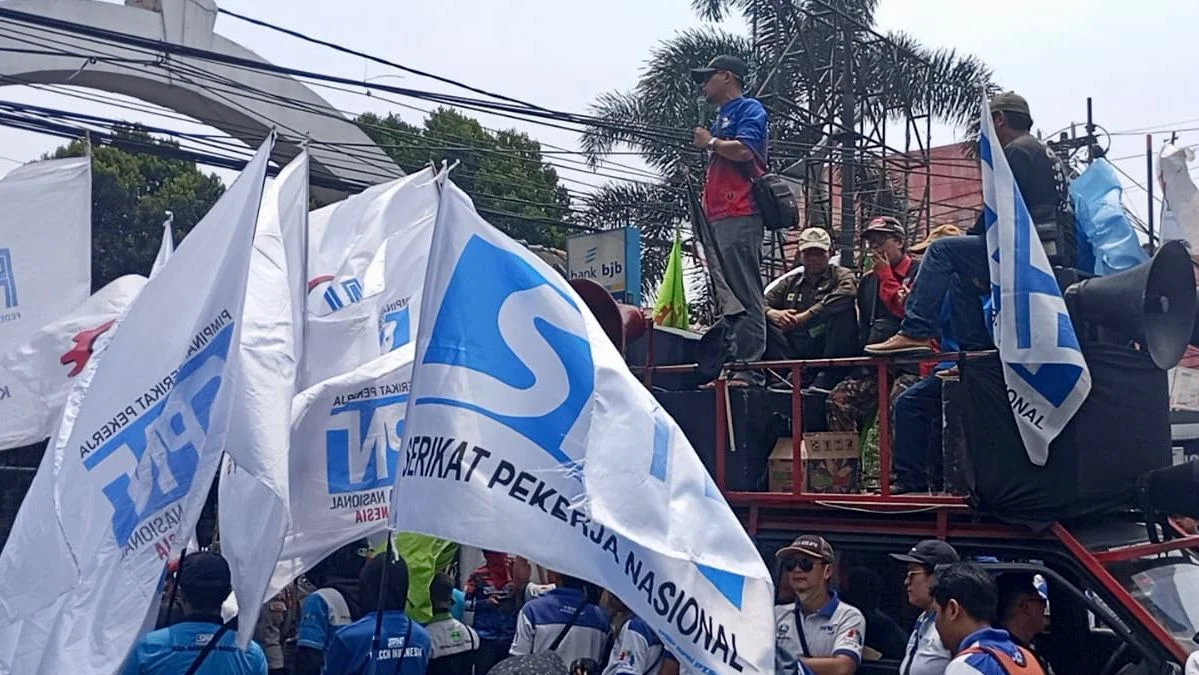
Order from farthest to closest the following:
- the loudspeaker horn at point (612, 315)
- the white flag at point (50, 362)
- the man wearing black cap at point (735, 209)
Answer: the white flag at point (50, 362)
the man wearing black cap at point (735, 209)
the loudspeaker horn at point (612, 315)

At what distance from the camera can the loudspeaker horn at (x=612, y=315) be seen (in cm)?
699

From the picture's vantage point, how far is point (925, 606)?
5.33 meters

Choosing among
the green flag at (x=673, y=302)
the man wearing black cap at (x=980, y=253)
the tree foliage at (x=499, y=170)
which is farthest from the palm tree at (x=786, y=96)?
the man wearing black cap at (x=980, y=253)

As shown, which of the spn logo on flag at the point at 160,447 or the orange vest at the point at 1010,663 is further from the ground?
the spn logo on flag at the point at 160,447

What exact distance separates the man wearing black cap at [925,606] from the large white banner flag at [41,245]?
17.4 feet

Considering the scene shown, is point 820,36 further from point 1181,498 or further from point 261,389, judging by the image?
point 261,389

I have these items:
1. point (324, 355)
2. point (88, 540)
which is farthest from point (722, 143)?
point (88, 540)

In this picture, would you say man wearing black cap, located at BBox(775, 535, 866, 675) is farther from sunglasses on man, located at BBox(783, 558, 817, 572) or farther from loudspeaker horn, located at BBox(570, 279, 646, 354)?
loudspeaker horn, located at BBox(570, 279, 646, 354)

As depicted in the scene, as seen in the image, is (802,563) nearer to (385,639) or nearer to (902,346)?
(902,346)

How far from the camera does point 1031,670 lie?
14.1 ft

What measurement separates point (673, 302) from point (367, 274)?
289 cm

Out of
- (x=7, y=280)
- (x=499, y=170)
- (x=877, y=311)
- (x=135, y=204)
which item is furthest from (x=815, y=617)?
(x=135, y=204)

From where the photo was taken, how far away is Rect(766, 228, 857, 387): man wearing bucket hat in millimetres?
7438

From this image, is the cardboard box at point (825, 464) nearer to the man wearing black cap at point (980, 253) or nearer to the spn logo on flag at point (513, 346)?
the man wearing black cap at point (980, 253)
